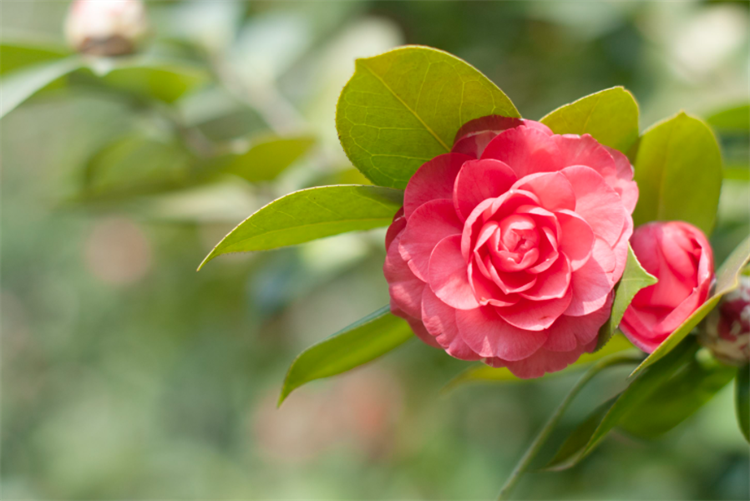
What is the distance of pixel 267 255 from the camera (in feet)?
4.51

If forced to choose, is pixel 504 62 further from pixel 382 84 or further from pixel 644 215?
pixel 382 84

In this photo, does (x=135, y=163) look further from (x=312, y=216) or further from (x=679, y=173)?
(x=679, y=173)

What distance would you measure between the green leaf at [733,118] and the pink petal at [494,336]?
0.39 meters

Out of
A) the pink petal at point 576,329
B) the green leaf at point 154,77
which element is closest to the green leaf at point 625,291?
the pink petal at point 576,329

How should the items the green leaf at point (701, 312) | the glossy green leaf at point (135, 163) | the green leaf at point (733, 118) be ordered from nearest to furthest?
1. the green leaf at point (701, 312)
2. the green leaf at point (733, 118)
3. the glossy green leaf at point (135, 163)

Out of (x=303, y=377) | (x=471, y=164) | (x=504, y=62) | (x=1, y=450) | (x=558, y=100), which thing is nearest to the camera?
(x=471, y=164)

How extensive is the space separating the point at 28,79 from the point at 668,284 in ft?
2.28

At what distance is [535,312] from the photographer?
400 mm

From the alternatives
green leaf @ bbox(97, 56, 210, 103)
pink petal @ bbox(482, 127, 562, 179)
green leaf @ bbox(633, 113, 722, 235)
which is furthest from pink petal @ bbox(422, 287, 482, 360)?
green leaf @ bbox(97, 56, 210, 103)

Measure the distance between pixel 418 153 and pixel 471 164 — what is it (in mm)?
53

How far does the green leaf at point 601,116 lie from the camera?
42cm

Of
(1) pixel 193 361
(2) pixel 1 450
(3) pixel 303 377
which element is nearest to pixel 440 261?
(3) pixel 303 377

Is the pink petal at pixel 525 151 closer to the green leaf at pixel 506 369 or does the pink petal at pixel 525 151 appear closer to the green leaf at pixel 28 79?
the green leaf at pixel 506 369

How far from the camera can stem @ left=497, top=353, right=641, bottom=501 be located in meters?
0.46
